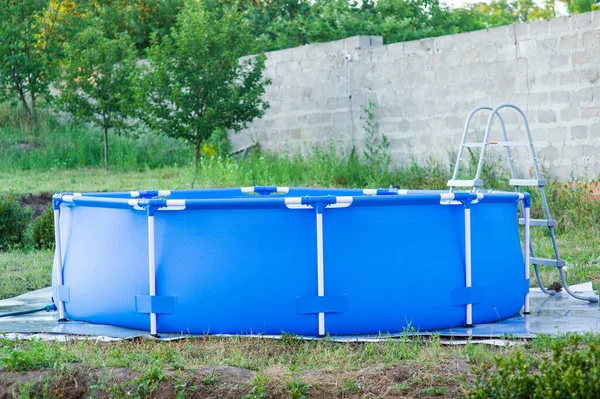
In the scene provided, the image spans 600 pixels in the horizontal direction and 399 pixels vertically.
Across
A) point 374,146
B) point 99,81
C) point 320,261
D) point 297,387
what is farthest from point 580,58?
point 99,81

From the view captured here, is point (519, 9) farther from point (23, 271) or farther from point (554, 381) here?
point (554, 381)

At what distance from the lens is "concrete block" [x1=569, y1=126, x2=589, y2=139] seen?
1098 centimetres

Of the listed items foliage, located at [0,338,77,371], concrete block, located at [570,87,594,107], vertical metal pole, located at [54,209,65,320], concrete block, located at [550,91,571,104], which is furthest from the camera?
concrete block, located at [550,91,571,104]

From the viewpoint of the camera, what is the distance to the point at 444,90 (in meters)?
13.1

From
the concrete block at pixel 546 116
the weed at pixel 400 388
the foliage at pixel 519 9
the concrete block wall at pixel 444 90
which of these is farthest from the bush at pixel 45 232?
the foliage at pixel 519 9

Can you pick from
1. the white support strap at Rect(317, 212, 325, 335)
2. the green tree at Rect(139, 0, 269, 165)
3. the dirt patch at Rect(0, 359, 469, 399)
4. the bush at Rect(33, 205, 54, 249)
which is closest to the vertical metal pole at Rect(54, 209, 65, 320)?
the dirt patch at Rect(0, 359, 469, 399)

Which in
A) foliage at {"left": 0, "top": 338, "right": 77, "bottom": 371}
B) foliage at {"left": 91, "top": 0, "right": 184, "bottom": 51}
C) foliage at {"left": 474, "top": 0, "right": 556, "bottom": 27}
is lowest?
foliage at {"left": 0, "top": 338, "right": 77, "bottom": 371}

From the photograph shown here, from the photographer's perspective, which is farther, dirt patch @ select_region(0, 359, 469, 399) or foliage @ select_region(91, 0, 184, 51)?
foliage @ select_region(91, 0, 184, 51)

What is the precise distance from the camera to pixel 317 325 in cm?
556

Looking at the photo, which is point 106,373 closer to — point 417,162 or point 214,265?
point 214,265

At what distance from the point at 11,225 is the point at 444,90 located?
6311mm

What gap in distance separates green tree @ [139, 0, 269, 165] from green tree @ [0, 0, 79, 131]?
198 inches

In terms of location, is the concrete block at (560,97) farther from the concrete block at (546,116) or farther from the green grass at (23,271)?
the green grass at (23,271)

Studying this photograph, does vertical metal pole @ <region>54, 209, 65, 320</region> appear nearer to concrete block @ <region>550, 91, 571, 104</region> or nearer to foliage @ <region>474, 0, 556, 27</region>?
concrete block @ <region>550, 91, 571, 104</region>
